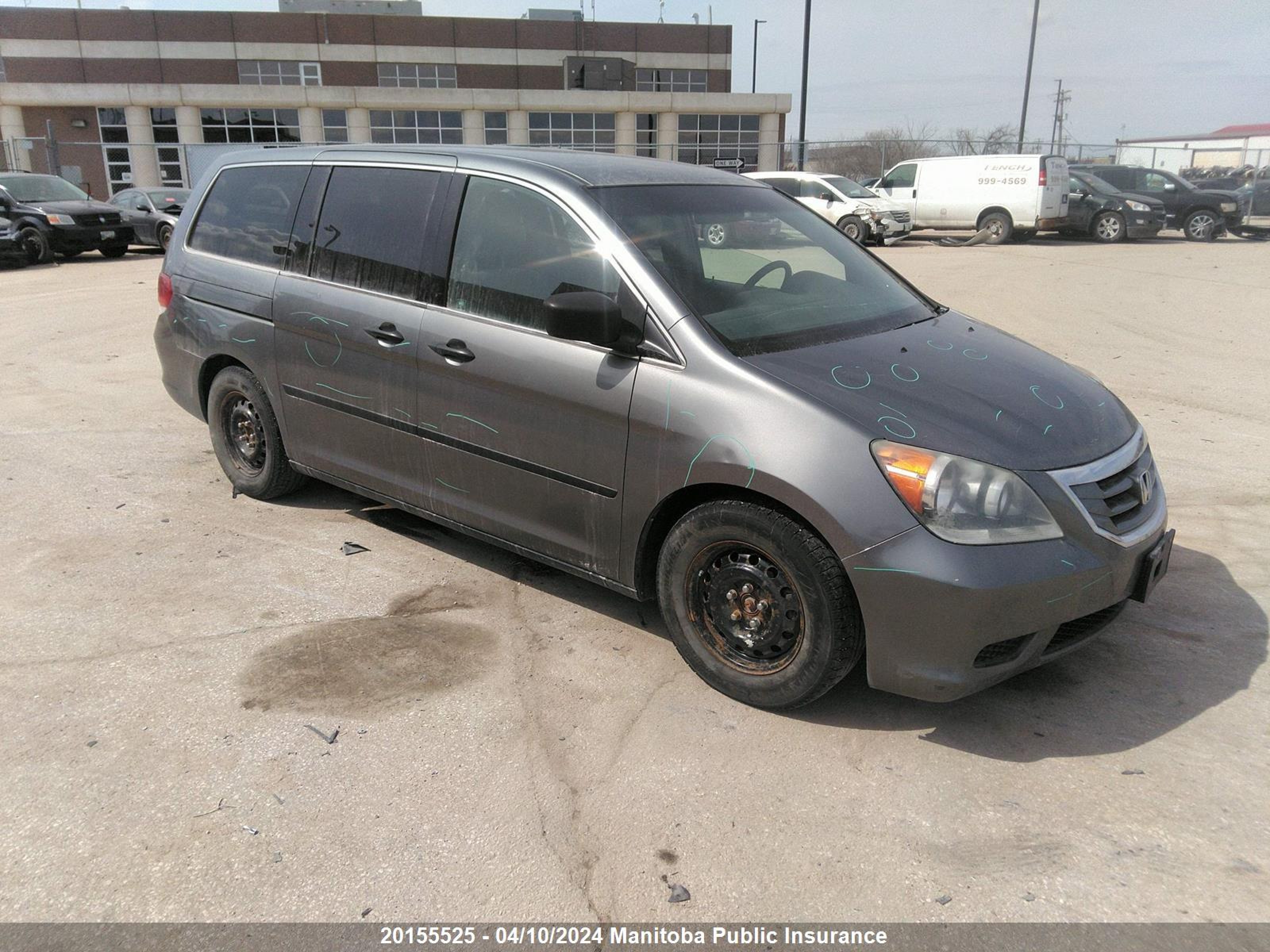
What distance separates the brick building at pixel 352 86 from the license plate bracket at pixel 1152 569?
39.9m

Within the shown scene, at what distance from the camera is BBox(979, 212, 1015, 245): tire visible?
2183 centimetres

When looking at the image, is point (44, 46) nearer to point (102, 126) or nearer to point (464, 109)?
point (102, 126)

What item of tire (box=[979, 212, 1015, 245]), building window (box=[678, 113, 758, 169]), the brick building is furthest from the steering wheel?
building window (box=[678, 113, 758, 169])

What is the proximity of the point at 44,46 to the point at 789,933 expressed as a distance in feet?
189

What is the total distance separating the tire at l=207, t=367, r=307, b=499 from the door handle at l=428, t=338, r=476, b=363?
1.47 metres

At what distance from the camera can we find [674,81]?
184 feet

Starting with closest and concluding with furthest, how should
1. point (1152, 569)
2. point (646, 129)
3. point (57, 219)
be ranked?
point (1152, 569)
point (57, 219)
point (646, 129)

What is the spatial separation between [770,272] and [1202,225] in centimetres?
2241

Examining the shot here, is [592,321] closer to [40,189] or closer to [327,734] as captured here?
[327,734]

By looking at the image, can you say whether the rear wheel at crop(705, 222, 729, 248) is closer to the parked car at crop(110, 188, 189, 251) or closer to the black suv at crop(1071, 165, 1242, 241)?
the parked car at crop(110, 188, 189, 251)

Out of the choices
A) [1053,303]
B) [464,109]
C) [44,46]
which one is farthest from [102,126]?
[1053,303]

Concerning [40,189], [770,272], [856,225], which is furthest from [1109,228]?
[40,189]

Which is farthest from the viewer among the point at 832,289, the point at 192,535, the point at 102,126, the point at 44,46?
the point at 44,46

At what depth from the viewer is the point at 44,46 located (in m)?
46.8
